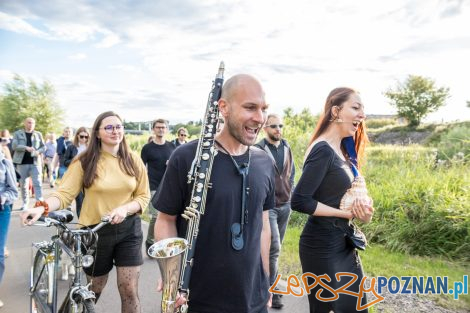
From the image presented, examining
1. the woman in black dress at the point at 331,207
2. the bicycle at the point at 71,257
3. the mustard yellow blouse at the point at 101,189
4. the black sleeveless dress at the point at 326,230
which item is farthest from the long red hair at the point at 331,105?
the bicycle at the point at 71,257

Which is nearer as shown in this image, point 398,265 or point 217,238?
point 217,238

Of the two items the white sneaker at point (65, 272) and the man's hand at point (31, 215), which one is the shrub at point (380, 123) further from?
the man's hand at point (31, 215)

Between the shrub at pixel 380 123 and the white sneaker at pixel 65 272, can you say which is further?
the shrub at pixel 380 123

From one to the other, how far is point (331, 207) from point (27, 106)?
4499 cm

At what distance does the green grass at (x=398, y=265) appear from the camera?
18.1 feet

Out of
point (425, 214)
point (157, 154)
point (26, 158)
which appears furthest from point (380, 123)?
point (157, 154)

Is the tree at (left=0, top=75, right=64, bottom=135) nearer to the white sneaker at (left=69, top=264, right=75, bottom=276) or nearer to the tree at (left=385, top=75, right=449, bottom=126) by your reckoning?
the tree at (left=385, top=75, right=449, bottom=126)

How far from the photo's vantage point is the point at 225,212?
2160 millimetres

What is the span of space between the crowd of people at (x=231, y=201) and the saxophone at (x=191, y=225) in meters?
0.07

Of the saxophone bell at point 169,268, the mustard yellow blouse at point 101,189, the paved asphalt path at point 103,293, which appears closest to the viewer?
the saxophone bell at point 169,268

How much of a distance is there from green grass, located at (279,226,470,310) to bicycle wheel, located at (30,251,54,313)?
3.16 m

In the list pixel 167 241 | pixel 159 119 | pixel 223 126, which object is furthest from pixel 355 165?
pixel 159 119

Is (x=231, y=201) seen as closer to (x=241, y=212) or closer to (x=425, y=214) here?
(x=241, y=212)

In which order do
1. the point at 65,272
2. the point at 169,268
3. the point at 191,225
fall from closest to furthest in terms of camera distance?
the point at 169,268
the point at 191,225
the point at 65,272
